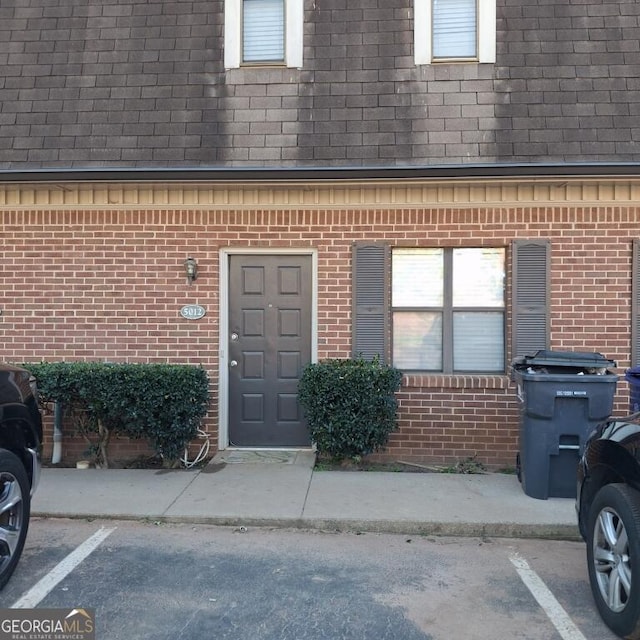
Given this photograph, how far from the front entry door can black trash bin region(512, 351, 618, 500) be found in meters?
2.54

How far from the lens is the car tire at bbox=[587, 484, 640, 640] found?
3137 millimetres

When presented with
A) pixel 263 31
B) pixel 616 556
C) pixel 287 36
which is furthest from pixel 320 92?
pixel 616 556

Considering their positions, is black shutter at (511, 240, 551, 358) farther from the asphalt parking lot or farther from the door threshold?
the door threshold

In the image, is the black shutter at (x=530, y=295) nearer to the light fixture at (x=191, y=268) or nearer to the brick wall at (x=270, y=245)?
the brick wall at (x=270, y=245)

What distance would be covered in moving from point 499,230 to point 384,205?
A: 126cm

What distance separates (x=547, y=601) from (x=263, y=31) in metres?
6.32

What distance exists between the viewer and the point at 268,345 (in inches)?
275

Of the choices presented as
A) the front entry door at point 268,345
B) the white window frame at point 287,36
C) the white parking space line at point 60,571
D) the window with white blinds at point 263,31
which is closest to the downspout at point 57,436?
the front entry door at point 268,345

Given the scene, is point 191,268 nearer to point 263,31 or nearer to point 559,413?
point 263,31

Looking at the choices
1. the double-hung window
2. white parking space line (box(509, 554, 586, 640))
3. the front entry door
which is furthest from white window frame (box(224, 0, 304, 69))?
white parking space line (box(509, 554, 586, 640))

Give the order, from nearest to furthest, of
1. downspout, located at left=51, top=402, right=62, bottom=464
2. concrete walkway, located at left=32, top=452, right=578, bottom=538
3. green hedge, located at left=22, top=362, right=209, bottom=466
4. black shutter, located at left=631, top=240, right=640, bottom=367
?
concrete walkway, located at left=32, top=452, right=578, bottom=538 → green hedge, located at left=22, top=362, right=209, bottom=466 → black shutter, located at left=631, top=240, right=640, bottom=367 → downspout, located at left=51, top=402, right=62, bottom=464

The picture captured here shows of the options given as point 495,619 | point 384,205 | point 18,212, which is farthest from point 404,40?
point 495,619

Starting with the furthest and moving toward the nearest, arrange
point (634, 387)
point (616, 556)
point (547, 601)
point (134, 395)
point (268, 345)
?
point (268, 345) < point (134, 395) < point (634, 387) < point (547, 601) < point (616, 556)

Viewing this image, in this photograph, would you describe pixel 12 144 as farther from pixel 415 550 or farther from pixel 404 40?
pixel 415 550
